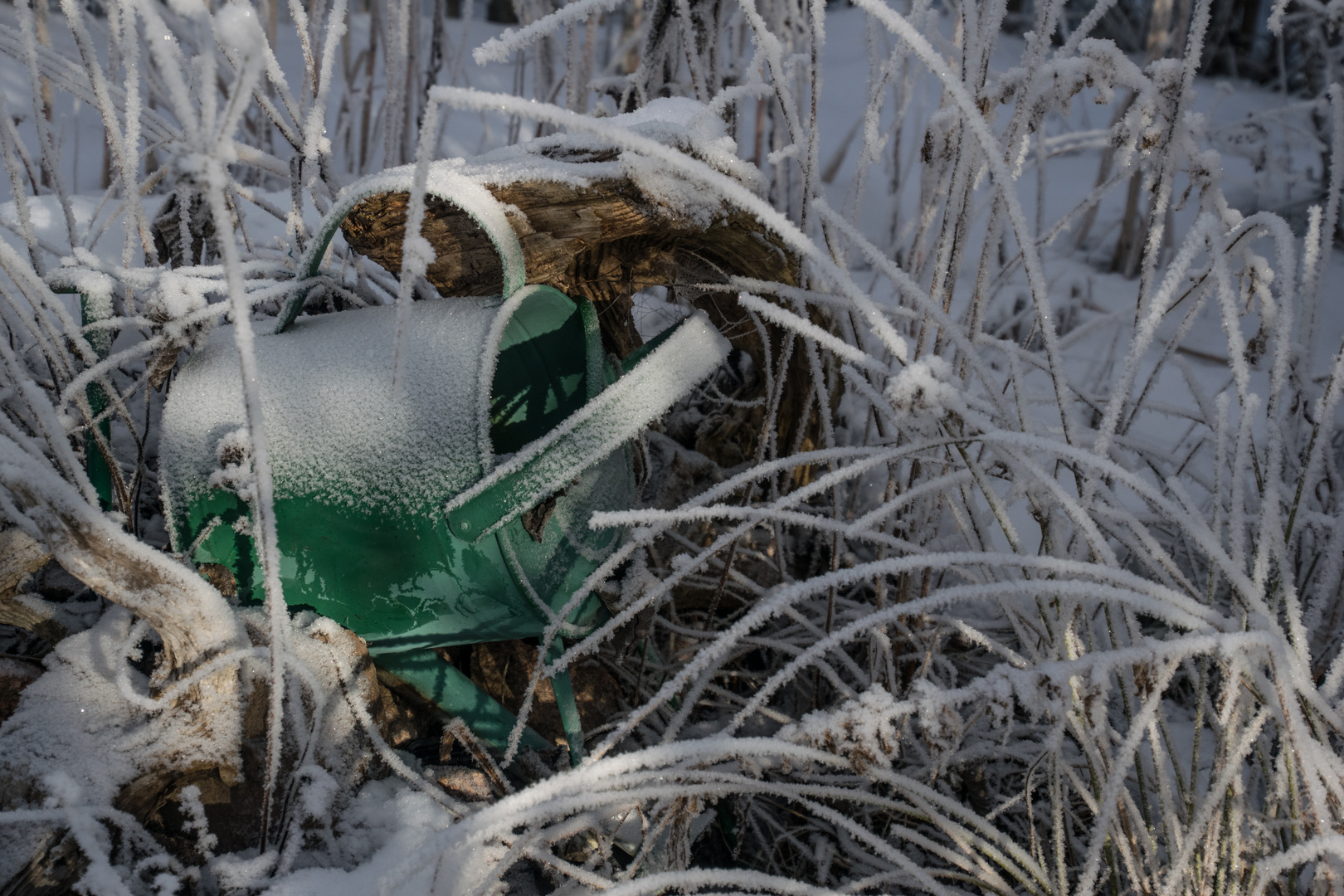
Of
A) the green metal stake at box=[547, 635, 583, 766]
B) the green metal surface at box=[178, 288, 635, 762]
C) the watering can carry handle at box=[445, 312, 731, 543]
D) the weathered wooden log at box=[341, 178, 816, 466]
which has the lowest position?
the green metal stake at box=[547, 635, 583, 766]

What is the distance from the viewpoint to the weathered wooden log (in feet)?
2.84

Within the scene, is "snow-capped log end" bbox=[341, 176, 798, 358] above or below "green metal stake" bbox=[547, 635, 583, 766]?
above

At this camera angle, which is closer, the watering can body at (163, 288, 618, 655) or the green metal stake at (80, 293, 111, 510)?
the watering can body at (163, 288, 618, 655)

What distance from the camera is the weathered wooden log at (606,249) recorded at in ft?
2.84

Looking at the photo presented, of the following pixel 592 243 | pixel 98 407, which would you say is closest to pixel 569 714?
pixel 592 243

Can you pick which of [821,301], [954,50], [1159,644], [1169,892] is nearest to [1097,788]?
[1169,892]

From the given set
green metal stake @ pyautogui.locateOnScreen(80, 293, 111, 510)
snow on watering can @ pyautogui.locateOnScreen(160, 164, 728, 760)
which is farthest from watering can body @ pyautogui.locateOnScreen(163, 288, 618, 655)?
green metal stake @ pyautogui.locateOnScreen(80, 293, 111, 510)

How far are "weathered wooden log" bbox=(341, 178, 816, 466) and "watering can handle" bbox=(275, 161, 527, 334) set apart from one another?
71 millimetres

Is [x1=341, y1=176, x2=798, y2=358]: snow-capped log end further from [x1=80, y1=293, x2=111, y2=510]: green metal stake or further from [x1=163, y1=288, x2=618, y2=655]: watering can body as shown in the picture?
[x1=80, y1=293, x2=111, y2=510]: green metal stake

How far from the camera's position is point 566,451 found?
2.39 ft

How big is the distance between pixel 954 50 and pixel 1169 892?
884mm

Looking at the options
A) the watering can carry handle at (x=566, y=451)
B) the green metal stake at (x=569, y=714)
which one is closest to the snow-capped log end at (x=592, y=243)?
the watering can carry handle at (x=566, y=451)

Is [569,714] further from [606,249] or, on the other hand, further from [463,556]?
[606,249]

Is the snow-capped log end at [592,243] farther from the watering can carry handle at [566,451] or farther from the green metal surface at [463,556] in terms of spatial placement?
the watering can carry handle at [566,451]
